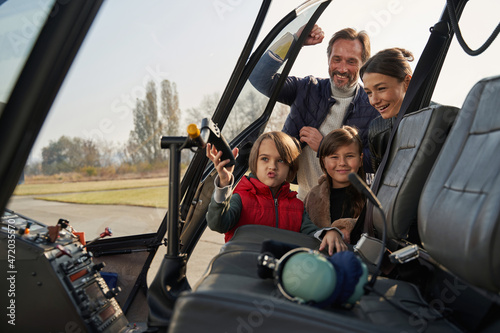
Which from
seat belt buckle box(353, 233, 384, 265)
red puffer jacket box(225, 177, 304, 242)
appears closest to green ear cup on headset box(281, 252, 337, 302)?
seat belt buckle box(353, 233, 384, 265)

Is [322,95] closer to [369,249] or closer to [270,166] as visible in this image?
[270,166]

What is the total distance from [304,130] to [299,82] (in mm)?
389

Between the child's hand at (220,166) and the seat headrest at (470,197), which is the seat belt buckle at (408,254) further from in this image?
the child's hand at (220,166)

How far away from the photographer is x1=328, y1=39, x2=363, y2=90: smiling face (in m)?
2.36

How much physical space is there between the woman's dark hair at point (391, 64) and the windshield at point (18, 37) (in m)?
1.50

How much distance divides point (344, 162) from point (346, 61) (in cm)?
76

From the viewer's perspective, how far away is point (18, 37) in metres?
0.97

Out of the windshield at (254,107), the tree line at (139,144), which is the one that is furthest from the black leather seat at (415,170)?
the windshield at (254,107)

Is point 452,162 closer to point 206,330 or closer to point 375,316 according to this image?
point 375,316

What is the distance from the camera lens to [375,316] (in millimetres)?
792

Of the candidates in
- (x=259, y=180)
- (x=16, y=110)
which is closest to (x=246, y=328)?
(x=16, y=110)

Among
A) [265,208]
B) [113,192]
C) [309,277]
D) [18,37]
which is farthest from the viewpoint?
[113,192]

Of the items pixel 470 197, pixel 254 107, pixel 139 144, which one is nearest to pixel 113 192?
pixel 139 144

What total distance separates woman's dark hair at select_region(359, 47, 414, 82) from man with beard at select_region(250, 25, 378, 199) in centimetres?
42
